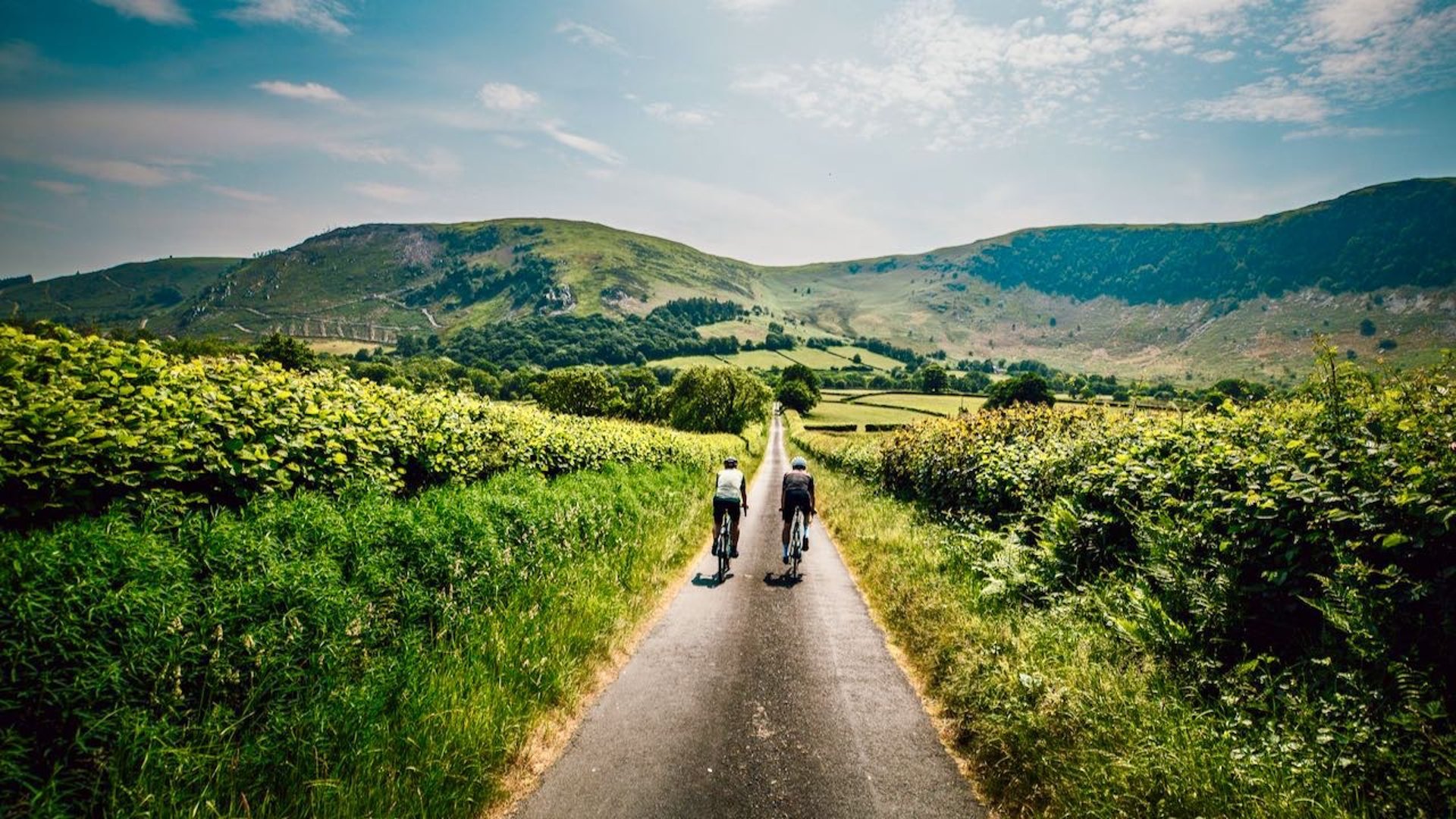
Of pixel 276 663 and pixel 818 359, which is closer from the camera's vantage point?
pixel 276 663

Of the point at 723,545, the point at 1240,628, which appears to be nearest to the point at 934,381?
the point at 723,545

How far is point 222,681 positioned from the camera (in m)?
3.49

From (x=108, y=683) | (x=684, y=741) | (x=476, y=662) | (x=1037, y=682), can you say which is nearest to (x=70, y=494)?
(x=108, y=683)

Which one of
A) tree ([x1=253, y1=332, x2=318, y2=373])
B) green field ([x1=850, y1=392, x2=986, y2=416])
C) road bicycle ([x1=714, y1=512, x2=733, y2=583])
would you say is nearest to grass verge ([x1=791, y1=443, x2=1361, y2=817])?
road bicycle ([x1=714, y1=512, x2=733, y2=583])

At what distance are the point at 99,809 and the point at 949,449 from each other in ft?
52.7

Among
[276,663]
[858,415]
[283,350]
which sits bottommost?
[858,415]

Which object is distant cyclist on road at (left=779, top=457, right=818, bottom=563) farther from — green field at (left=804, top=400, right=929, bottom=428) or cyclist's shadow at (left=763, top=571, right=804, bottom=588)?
green field at (left=804, top=400, right=929, bottom=428)

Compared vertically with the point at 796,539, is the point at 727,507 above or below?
above

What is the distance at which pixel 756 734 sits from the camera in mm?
5500

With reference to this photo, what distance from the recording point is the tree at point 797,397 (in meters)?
110

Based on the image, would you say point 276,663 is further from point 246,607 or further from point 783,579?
point 783,579

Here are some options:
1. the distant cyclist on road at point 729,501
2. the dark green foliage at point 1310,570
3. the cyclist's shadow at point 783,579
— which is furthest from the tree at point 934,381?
the dark green foliage at point 1310,570

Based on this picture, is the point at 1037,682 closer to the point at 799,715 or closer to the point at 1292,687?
the point at 1292,687

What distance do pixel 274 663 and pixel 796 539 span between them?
9484 mm
